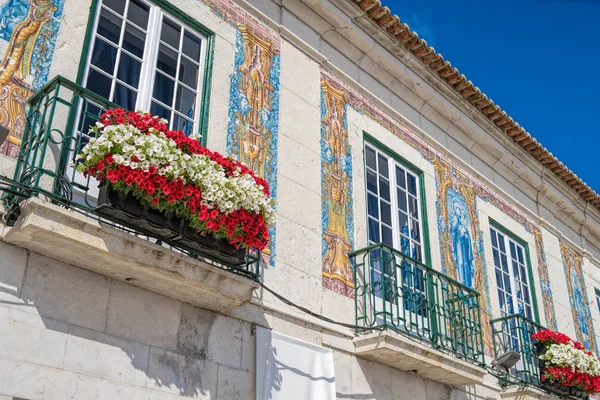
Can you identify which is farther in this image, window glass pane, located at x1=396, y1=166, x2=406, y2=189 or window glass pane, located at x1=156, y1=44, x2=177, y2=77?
window glass pane, located at x1=396, y1=166, x2=406, y2=189

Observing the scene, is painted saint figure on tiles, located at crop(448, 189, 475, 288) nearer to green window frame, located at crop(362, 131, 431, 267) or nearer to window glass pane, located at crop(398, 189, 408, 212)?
green window frame, located at crop(362, 131, 431, 267)

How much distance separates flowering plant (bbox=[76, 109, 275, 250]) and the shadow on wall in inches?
25.4

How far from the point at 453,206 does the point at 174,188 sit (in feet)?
16.0

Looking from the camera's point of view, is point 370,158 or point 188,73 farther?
point 370,158

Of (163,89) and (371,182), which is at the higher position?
(371,182)

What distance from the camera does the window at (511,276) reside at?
929 cm

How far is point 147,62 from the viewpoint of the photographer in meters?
5.85

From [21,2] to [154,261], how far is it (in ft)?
6.72

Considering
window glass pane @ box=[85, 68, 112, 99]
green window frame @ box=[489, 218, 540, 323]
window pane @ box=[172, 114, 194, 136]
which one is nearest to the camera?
window glass pane @ box=[85, 68, 112, 99]

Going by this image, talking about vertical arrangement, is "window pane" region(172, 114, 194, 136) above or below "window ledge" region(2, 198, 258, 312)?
above

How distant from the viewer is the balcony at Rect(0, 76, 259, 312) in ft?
14.4

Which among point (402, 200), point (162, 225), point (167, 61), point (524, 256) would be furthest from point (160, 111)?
point (524, 256)

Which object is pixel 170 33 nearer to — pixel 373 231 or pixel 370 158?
pixel 370 158

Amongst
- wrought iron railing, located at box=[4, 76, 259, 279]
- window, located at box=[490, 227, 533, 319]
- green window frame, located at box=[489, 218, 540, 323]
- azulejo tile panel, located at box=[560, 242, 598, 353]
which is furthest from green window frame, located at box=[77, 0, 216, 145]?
azulejo tile panel, located at box=[560, 242, 598, 353]
